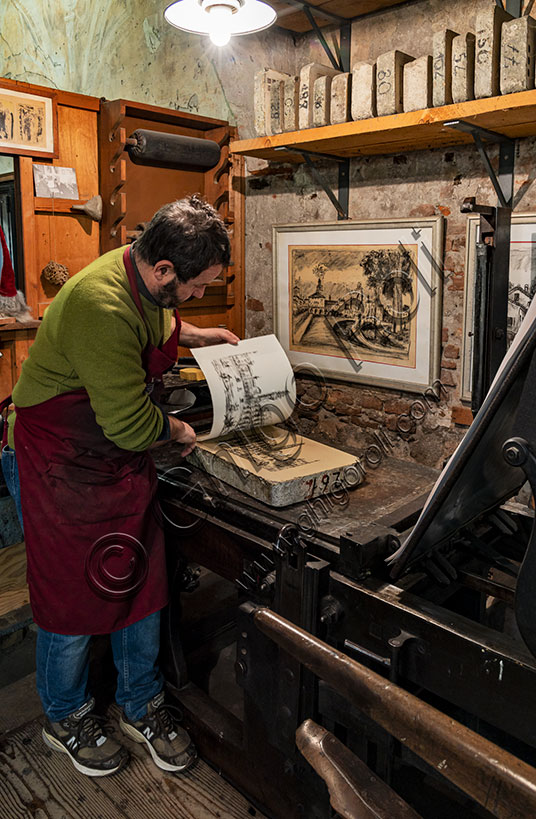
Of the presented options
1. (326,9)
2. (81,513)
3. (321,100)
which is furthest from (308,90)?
(81,513)

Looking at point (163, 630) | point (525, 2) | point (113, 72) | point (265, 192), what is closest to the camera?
point (163, 630)

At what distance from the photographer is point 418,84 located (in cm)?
266

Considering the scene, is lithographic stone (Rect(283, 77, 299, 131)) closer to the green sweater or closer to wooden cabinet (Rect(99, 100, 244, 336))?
wooden cabinet (Rect(99, 100, 244, 336))

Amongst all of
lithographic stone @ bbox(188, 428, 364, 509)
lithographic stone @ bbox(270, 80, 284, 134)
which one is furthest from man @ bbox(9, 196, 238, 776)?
lithographic stone @ bbox(270, 80, 284, 134)

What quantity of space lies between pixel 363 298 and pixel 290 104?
983mm

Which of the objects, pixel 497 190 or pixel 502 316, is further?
pixel 497 190

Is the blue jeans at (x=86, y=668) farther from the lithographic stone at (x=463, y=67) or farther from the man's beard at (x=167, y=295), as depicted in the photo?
the lithographic stone at (x=463, y=67)

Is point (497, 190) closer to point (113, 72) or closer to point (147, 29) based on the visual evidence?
point (147, 29)

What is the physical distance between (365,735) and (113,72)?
14.5ft

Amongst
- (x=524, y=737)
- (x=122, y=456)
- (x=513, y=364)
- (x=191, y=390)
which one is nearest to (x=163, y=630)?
(x=122, y=456)

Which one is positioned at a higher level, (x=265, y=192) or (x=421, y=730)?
(x=265, y=192)

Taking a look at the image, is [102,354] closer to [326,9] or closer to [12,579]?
[12,579]

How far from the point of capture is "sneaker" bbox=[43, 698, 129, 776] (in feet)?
6.86

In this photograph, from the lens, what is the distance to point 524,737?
1.18 m
